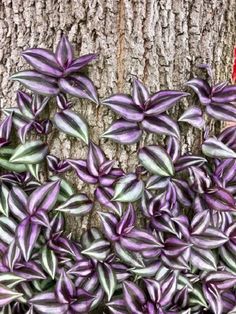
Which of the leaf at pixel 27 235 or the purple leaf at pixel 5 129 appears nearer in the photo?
the leaf at pixel 27 235

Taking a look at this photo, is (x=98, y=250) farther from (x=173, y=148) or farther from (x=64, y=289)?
(x=173, y=148)

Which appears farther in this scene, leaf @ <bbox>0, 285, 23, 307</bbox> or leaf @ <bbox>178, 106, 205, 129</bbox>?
leaf @ <bbox>178, 106, 205, 129</bbox>

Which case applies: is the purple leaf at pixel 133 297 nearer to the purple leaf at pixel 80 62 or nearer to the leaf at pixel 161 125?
the leaf at pixel 161 125

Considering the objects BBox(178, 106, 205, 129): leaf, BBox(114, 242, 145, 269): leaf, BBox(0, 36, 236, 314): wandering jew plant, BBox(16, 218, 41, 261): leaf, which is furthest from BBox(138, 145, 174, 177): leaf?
BBox(16, 218, 41, 261): leaf

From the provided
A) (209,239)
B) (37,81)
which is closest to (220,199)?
(209,239)

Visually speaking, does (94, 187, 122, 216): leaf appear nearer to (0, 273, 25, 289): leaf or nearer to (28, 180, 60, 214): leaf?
(28, 180, 60, 214): leaf

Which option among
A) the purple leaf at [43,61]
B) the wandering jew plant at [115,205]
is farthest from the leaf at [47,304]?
the purple leaf at [43,61]

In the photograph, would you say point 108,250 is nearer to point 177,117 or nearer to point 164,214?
point 164,214
